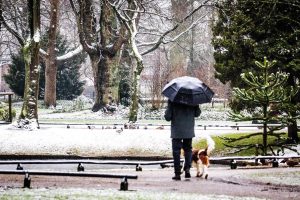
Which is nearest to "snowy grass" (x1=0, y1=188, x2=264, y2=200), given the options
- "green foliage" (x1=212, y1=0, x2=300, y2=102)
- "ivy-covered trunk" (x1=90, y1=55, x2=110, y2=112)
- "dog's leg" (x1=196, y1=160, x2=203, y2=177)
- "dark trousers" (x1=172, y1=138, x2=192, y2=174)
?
"dark trousers" (x1=172, y1=138, x2=192, y2=174)

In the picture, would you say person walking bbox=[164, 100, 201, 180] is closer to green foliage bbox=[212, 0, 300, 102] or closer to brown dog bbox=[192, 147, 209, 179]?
brown dog bbox=[192, 147, 209, 179]

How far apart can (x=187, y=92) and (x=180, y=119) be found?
59 centimetres

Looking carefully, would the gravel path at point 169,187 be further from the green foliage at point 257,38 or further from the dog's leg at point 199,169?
the green foliage at point 257,38

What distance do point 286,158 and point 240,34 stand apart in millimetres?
8701

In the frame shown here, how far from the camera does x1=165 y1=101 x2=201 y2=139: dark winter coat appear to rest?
33.1ft

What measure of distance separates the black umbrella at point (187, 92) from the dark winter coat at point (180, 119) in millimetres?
225

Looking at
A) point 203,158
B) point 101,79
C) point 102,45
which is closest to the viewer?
point 203,158

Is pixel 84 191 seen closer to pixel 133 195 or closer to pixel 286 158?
pixel 133 195

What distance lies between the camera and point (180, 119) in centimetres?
1016

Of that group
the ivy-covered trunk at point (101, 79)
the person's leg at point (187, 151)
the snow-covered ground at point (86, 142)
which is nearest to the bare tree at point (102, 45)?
the ivy-covered trunk at point (101, 79)

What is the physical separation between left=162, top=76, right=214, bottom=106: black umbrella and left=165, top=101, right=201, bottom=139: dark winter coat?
0.22 m

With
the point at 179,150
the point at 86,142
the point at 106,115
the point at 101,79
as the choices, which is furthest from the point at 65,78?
the point at 179,150

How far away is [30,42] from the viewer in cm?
2528

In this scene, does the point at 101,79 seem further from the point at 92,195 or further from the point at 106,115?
the point at 92,195
